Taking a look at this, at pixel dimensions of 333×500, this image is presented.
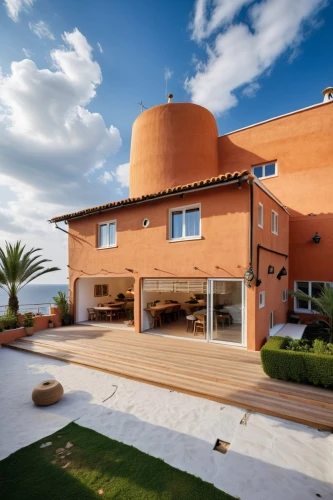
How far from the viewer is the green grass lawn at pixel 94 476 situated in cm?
379

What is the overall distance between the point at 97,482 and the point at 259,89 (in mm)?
19893

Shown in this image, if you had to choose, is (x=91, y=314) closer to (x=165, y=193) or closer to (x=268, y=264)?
(x=165, y=193)

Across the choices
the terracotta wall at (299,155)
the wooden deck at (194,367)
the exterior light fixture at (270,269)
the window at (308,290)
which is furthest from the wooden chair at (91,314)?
the terracotta wall at (299,155)

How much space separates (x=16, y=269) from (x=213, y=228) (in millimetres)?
12087

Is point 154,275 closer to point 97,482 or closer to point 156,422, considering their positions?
point 156,422

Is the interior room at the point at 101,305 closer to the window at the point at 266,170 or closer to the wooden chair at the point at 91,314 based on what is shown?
the wooden chair at the point at 91,314

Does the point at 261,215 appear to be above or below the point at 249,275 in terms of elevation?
above

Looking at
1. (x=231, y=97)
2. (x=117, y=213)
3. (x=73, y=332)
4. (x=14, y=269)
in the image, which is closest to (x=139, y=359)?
(x=73, y=332)

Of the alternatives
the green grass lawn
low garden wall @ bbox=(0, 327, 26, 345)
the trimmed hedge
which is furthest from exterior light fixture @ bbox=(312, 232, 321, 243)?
low garden wall @ bbox=(0, 327, 26, 345)

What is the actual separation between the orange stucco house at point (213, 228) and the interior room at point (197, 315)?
7 cm

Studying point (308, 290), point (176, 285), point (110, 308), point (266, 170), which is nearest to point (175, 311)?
point (110, 308)

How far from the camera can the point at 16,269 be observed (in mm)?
14180

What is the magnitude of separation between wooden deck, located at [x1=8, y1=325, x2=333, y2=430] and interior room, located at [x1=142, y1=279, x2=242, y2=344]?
0.96 m

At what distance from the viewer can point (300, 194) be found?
565 inches
